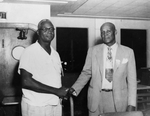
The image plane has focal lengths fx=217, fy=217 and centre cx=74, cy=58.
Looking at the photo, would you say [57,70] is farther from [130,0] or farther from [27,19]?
[130,0]

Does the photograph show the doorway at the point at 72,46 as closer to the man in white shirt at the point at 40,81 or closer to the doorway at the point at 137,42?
the doorway at the point at 137,42

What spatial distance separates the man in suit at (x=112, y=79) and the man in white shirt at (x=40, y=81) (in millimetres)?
760

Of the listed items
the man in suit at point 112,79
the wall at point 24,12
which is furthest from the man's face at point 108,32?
the wall at point 24,12

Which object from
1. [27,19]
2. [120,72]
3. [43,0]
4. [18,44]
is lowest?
[120,72]

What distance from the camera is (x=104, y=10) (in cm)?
687

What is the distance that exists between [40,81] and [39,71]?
0.10 metres

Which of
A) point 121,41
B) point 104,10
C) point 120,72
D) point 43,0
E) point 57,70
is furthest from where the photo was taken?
point 121,41

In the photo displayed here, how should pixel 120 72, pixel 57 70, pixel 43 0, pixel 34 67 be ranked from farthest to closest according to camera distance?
1. pixel 43 0
2. pixel 120 72
3. pixel 57 70
4. pixel 34 67

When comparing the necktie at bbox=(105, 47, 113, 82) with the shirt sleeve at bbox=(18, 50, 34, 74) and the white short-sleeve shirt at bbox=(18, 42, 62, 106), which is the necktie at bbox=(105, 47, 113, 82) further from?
the shirt sleeve at bbox=(18, 50, 34, 74)

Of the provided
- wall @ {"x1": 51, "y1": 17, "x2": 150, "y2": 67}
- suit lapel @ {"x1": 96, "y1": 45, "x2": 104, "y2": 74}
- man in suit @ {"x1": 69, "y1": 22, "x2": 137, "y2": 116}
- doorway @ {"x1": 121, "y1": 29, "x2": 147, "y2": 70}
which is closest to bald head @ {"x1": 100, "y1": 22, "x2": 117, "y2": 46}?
man in suit @ {"x1": 69, "y1": 22, "x2": 137, "y2": 116}

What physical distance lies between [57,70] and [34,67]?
0.85 ft

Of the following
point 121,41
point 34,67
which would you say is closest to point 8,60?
point 34,67

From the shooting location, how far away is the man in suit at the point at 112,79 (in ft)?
9.07

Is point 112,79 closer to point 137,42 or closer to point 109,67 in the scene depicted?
point 109,67
